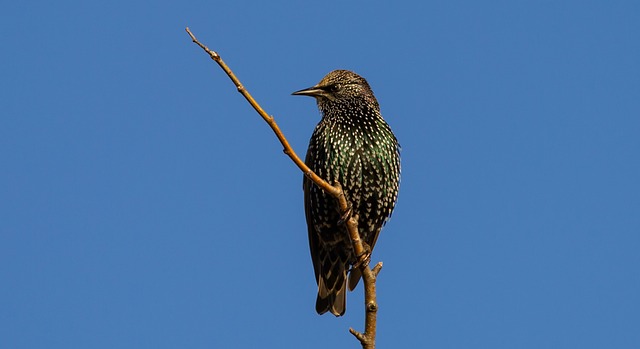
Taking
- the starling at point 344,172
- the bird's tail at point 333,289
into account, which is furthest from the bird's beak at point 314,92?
the bird's tail at point 333,289

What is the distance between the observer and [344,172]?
26.7 ft

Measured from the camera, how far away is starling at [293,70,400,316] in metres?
8.17

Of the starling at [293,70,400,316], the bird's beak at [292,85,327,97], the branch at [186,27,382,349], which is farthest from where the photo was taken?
the bird's beak at [292,85,327,97]

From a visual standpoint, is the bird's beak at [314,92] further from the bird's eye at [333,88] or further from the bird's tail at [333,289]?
the bird's tail at [333,289]

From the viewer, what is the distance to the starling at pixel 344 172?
817 centimetres

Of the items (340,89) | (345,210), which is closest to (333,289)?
(340,89)

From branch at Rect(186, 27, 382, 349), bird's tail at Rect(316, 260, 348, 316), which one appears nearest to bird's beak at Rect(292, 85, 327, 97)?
bird's tail at Rect(316, 260, 348, 316)

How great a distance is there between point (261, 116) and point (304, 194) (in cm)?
370

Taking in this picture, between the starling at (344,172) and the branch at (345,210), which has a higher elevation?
the starling at (344,172)

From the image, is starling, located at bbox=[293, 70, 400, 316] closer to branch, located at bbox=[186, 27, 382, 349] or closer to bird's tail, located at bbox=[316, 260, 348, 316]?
bird's tail, located at bbox=[316, 260, 348, 316]

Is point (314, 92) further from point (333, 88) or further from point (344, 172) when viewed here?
point (344, 172)

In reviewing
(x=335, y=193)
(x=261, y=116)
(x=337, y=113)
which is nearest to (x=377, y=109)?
(x=337, y=113)

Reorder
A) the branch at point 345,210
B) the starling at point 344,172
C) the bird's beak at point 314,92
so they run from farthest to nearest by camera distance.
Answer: the bird's beak at point 314,92 → the starling at point 344,172 → the branch at point 345,210

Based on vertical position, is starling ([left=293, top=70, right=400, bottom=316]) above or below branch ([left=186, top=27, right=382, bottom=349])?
above
